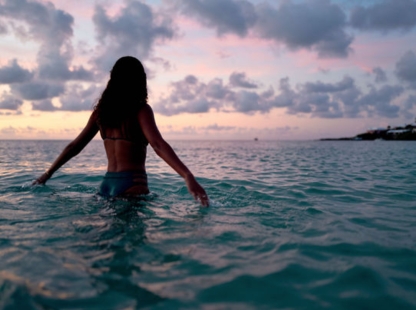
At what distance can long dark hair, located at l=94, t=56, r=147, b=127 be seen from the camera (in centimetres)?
411

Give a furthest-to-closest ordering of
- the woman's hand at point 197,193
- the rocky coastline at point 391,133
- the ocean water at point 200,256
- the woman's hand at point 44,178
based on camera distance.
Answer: the rocky coastline at point 391,133 < the woman's hand at point 44,178 < the woman's hand at point 197,193 < the ocean water at point 200,256

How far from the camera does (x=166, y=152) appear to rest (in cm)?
386

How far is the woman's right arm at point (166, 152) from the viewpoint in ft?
11.9

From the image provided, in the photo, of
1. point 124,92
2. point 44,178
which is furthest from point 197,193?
point 44,178

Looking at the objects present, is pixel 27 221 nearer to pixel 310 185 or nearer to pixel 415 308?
pixel 415 308

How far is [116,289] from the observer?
7.95ft

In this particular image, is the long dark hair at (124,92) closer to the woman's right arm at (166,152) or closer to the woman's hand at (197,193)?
the woman's right arm at (166,152)

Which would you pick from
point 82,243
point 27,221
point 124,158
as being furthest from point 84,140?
point 82,243

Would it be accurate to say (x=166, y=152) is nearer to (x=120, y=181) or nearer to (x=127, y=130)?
(x=127, y=130)

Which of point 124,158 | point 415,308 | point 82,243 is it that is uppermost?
point 124,158

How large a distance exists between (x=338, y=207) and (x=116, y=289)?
4.29 m

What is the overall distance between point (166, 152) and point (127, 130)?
28.1 inches

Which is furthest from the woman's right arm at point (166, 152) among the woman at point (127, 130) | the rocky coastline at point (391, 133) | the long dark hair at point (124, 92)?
the rocky coastline at point (391, 133)

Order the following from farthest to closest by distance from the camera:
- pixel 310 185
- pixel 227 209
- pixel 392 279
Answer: pixel 310 185
pixel 227 209
pixel 392 279
